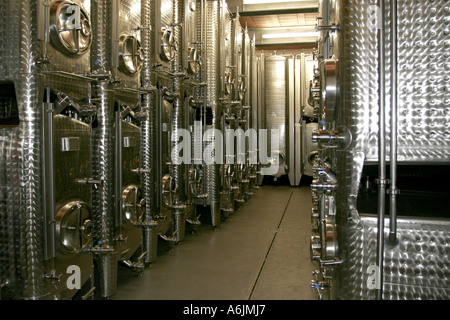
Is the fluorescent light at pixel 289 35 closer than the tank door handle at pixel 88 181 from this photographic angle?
No

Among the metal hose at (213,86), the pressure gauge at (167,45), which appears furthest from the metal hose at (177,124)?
the metal hose at (213,86)

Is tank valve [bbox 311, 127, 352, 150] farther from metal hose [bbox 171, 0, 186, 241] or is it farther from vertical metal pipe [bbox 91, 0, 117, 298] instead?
metal hose [bbox 171, 0, 186, 241]

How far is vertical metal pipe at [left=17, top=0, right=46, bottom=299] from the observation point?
8.71 ft

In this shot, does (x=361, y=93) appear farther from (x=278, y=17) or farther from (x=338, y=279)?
(x=278, y=17)

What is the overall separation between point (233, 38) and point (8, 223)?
6.46 m

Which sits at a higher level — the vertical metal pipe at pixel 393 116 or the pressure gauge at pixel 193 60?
the pressure gauge at pixel 193 60

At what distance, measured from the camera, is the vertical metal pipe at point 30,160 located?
2.66 metres

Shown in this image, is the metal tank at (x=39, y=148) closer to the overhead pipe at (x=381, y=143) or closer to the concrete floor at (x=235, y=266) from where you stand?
the concrete floor at (x=235, y=266)

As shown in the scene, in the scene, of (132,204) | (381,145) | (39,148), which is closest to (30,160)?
(39,148)

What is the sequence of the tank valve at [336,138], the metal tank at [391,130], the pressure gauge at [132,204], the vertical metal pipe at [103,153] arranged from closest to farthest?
the metal tank at [391,130]
the tank valve at [336,138]
the vertical metal pipe at [103,153]
the pressure gauge at [132,204]

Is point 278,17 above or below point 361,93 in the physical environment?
above

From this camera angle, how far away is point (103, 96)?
3541mm

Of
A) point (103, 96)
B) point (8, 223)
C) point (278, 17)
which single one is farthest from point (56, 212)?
point (278, 17)

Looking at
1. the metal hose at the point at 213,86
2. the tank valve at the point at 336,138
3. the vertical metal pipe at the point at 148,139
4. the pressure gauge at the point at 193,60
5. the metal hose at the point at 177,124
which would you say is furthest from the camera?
the metal hose at the point at 213,86
